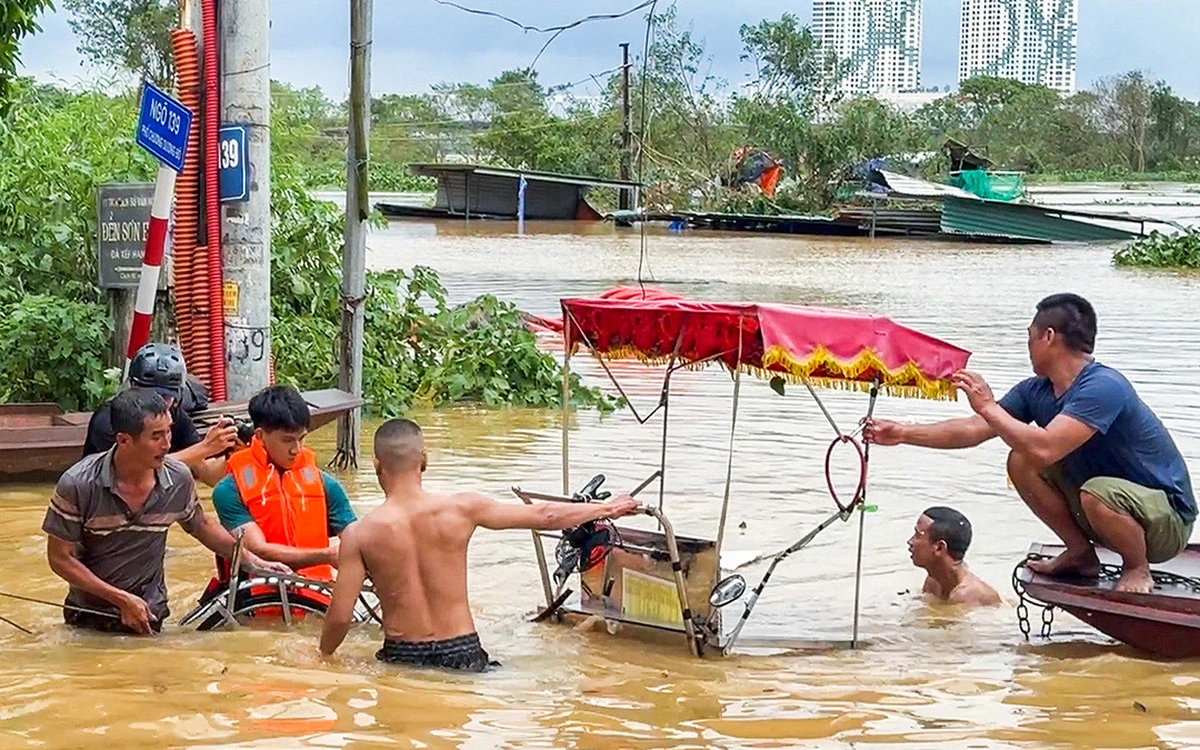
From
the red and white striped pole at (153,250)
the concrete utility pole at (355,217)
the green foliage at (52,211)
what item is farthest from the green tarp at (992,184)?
the red and white striped pole at (153,250)

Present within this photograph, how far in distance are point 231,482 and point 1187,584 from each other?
4365mm

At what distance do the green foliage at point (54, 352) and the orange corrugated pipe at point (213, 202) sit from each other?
1.87m

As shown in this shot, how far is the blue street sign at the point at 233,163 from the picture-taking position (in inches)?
394

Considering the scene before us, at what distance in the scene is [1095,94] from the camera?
310ft

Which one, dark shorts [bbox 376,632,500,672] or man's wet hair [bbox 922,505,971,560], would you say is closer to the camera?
dark shorts [bbox 376,632,500,672]

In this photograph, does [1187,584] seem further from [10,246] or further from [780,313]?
[10,246]

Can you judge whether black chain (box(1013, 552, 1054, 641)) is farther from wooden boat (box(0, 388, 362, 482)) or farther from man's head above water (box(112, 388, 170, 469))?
wooden boat (box(0, 388, 362, 482))

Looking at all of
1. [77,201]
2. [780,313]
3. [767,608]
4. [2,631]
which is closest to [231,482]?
[2,631]

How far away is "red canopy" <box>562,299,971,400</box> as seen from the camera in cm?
676

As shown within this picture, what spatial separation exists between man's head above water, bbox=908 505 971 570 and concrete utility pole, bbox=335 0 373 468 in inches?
173

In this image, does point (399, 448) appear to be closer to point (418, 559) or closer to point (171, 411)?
point (418, 559)

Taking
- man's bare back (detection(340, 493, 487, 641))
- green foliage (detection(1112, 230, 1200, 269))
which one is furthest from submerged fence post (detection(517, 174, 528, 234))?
man's bare back (detection(340, 493, 487, 641))

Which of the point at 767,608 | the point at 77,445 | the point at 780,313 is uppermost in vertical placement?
the point at 780,313

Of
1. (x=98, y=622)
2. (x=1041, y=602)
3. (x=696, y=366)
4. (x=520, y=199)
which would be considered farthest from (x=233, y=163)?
(x=520, y=199)
